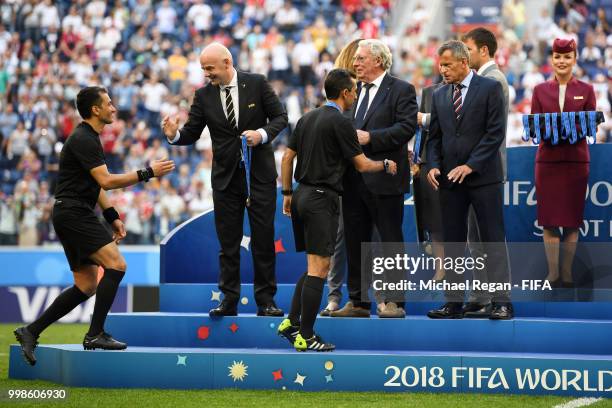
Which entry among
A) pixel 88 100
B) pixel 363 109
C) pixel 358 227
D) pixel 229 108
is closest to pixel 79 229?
pixel 88 100

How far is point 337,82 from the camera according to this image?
7977 millimetres

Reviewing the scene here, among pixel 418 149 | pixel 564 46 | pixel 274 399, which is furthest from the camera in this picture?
pixel 418 149

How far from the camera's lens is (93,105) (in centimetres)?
834

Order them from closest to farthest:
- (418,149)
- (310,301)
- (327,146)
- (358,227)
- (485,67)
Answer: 1. (310,301)
2. (327,146)
3. (358,227)
4. (485,67)
5. (418,149)

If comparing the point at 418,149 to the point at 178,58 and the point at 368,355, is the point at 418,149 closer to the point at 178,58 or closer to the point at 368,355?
the point at 368,355

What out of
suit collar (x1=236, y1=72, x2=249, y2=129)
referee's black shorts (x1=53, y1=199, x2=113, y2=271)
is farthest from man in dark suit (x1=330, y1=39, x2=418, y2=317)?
referee's black shorts (x1=53, y1=199, x2=113, y2=271)

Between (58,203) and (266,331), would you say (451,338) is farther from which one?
(58,203)

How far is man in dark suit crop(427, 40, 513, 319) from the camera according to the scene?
827 cm

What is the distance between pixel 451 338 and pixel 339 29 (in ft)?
45.6

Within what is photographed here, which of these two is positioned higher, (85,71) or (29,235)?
(85,71)

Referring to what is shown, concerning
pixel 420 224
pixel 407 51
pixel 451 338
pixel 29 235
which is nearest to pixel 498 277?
pixel 451 338

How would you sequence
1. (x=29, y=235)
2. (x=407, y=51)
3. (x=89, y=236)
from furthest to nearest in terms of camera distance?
(x=407, y=51)
(x=29, y=235)
(x=89, y=236)

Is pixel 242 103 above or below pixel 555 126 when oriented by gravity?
above

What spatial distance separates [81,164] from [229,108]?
4.14ft
